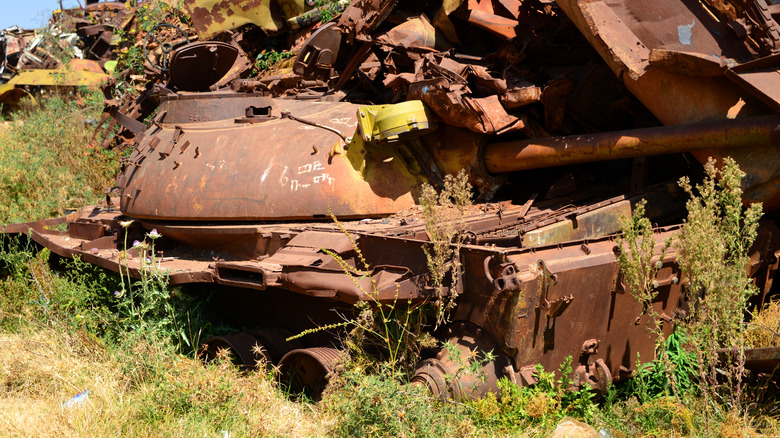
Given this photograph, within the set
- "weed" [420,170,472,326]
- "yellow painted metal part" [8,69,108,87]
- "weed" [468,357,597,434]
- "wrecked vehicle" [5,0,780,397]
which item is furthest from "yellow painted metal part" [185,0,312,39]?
"weed" [468,357,597,434]

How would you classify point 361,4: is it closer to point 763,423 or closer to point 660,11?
point 660,11

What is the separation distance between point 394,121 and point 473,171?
0.78 metres

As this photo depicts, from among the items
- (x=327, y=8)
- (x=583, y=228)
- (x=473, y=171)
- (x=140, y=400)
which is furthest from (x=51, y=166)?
(x=583, y=228)

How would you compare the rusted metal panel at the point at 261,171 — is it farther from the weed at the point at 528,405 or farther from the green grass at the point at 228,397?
the weed at the point at 528,405

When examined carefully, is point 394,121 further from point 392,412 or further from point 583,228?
point 392,412

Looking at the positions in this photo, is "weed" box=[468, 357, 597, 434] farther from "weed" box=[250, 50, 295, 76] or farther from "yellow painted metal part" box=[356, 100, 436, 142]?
"weed" box=[250, 50, 295, 76]

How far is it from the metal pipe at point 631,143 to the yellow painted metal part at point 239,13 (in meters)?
6.05

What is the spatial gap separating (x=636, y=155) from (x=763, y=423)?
6.44 feet

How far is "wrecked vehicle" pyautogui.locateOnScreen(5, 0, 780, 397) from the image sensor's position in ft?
14.6

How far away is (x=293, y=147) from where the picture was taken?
6.00 m

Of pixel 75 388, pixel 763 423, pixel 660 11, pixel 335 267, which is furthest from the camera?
pixel 660 11

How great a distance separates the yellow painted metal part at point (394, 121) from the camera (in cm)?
565

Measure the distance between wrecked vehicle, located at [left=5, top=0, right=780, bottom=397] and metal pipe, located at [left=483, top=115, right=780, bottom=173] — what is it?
0.05 ft

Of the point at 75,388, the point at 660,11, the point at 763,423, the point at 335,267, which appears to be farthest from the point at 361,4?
the point at 763,423
